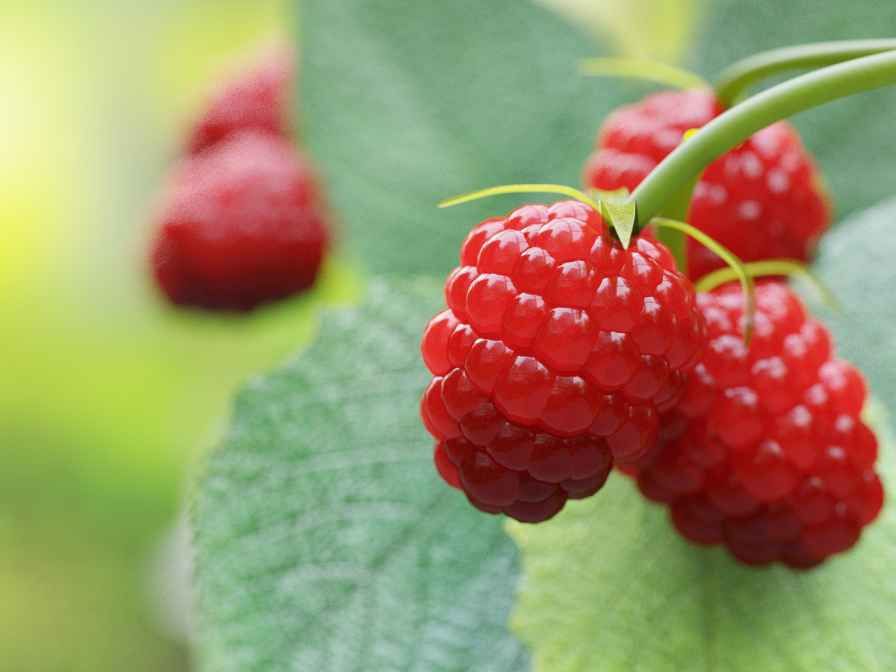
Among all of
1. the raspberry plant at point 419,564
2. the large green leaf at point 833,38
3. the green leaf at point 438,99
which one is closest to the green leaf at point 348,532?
the raspberry plant at point 419,564

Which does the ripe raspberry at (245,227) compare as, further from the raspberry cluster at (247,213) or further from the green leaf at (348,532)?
the green leaf at (348,532)

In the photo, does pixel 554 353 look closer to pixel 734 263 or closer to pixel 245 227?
pixel 734 263

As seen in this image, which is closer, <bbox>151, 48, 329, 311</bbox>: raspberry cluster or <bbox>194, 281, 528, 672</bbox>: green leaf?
<bbox>194, 281, 528, 672</bbox>: green leaf

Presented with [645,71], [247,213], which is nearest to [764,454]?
[645,71]

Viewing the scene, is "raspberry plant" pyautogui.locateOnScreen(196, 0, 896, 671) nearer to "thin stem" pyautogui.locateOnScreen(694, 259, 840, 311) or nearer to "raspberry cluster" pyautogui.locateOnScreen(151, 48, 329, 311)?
"thin stem" pyautogui.locateOnScreen(694, 259, 840, 311)

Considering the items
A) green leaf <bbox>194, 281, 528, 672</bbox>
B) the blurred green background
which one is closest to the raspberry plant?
green leaf <bbox>194, 281, 528, 672</bbox>

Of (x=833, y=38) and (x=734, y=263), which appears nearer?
(x=734, y=263)
